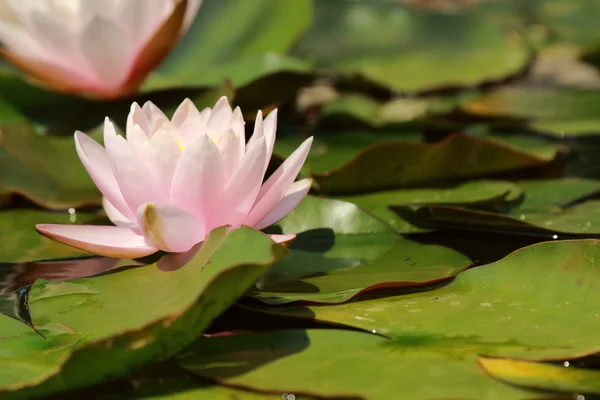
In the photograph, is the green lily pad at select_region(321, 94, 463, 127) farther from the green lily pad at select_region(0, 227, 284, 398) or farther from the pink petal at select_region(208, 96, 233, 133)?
the green lily pad at select_region(0, 227, 284, 398)

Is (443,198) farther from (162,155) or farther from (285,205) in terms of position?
(162,155)

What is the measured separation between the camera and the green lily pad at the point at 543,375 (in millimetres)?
588

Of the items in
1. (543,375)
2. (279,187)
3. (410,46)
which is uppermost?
(410,46)

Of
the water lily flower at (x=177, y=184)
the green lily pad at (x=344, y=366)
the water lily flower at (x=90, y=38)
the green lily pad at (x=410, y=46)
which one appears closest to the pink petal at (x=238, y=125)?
the water lily flower at (x=177, y=184)

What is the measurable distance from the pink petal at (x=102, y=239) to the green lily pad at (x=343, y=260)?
5.4 inches

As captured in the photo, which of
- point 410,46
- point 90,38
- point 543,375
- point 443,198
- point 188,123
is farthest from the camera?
point 410,46

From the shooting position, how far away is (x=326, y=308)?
72 cm

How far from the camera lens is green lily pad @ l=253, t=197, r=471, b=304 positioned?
0.77 meters

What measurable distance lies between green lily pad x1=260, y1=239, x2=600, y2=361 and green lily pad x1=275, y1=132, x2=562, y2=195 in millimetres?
358

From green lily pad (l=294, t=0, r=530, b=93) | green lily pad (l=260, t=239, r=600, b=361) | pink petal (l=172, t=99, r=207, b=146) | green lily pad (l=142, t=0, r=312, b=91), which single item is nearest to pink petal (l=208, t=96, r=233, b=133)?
pink petal (l=172, t=99, r=207, b=146)

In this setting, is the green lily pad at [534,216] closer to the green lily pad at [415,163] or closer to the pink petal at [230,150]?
the green lily pad at [415,163]

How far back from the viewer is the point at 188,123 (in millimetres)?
828

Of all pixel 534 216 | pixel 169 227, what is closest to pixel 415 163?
pixel 534 216

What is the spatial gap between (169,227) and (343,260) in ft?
0.79
